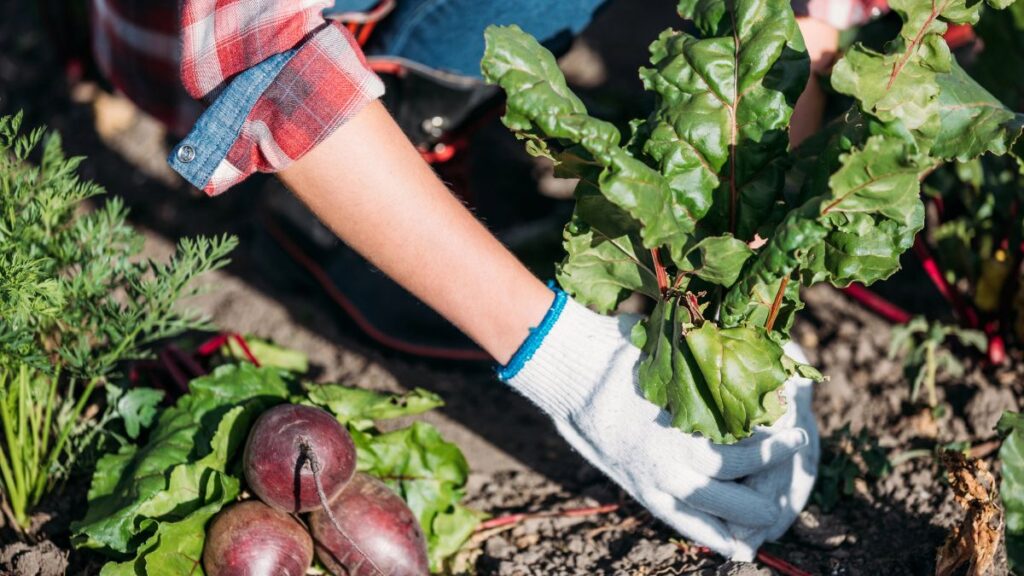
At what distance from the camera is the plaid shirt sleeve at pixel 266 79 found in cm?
156

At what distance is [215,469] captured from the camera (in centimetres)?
180

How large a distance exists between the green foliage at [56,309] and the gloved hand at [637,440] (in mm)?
626

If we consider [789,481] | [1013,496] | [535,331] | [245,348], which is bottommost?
[789,481]

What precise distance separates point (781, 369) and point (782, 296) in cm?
14

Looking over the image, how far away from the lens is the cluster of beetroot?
66.1 inches

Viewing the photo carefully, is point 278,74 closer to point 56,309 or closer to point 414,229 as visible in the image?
point 414,229

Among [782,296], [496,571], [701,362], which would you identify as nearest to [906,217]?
[782,296]

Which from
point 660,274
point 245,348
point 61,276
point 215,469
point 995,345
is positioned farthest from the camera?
point 995,345

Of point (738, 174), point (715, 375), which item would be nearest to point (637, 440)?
point (715, 375)

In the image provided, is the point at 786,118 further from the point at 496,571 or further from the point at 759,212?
the point at 496,571

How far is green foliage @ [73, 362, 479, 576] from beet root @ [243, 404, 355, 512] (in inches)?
3.6

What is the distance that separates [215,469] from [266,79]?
0.71m

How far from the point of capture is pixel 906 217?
1.40 m

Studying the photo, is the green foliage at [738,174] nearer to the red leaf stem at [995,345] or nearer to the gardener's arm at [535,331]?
the gardener's arm at [535,331]
